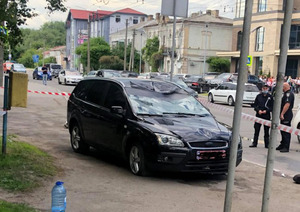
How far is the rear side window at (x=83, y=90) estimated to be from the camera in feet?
30.6

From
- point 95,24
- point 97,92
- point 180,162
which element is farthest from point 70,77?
point 95,24

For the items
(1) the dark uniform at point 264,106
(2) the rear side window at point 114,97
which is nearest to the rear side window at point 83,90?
(2) the rear side window at point 114,97

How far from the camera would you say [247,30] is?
11.6 ft

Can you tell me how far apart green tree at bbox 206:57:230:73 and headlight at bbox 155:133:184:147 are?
55.9 metres

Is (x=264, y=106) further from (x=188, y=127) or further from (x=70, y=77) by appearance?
(x=70, y=77)

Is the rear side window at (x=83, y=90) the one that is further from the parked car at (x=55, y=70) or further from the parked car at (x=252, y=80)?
the parked car at (x=55, y=70)

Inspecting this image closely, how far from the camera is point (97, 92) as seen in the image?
884cm

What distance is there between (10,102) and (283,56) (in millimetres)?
4977

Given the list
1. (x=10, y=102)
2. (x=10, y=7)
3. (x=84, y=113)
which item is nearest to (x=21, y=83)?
(x=10, y=102)

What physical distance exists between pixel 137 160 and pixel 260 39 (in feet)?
161

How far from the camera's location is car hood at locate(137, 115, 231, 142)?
6.81 metres

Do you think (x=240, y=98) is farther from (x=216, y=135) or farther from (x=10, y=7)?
(x=10, y=7)

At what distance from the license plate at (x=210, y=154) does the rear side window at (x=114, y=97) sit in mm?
1818

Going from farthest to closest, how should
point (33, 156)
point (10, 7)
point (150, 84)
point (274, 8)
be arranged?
1. point (274, 8)
2. point (150, 84)
3. point (33, 156)
4. point (10, 7)
